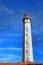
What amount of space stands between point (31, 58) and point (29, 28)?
26.0ft

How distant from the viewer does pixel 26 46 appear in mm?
40375

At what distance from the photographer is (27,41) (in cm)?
4078

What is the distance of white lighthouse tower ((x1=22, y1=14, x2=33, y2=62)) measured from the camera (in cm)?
3934

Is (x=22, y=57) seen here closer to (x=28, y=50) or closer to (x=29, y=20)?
(x=28, y=50)

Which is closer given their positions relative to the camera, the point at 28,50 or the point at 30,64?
the point at 30,64

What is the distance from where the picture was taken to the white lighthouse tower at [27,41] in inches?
1549

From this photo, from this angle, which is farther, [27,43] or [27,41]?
[27,41]

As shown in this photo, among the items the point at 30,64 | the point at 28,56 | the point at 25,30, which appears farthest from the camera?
the point at 25,30

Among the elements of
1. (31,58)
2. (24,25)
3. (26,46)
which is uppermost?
(24,25)

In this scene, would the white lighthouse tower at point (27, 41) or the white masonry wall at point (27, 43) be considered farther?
the white lighthouse tower at point (27, 41)

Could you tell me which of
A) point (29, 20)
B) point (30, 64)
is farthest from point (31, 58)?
point (30, 64)

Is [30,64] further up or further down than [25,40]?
further down

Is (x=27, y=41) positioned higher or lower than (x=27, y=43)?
higher

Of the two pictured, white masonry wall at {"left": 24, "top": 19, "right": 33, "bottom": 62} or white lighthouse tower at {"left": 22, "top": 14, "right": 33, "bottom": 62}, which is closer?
white masonry wall at {"left": 24, "top": 19, "right": 33, "bottom": 62}
